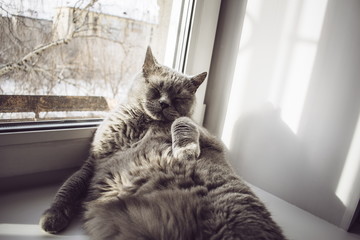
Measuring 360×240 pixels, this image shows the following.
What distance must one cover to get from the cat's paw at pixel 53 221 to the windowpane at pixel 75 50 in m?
0.39

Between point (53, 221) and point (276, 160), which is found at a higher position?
point (276, 160)

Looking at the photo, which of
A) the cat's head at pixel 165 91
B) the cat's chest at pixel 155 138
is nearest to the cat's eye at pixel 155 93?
the cat's head at pixel 165 91

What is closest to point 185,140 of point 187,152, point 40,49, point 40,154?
point 187,152

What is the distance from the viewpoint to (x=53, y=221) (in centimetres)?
86

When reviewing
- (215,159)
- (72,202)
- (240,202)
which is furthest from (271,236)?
(72,202)

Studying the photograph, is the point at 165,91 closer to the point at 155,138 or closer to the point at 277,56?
the point at 155,138

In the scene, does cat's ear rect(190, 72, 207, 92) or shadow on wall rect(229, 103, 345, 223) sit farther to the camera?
cat's ear rect(190, 72, 207, 92)

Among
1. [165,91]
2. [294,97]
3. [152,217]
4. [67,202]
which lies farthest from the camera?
[165,91]

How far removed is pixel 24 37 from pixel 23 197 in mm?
563

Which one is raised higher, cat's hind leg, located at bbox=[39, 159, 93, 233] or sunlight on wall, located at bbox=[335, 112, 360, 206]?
sunlight on wall, located at bbox=[335, 112, 360, 206]

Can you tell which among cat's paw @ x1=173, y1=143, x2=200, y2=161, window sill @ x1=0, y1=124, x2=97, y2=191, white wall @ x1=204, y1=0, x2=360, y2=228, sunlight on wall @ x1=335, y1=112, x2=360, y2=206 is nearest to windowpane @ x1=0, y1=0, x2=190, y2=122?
window sill @ x1=0, y1=124, x2=97, y2=191

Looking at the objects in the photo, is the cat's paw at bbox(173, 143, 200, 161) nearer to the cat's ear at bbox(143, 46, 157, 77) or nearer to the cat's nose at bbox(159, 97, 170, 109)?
the cat's nose at bbox(159, 97, 170, 109)

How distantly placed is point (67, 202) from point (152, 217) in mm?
382

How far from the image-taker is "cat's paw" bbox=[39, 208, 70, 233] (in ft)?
2.78
